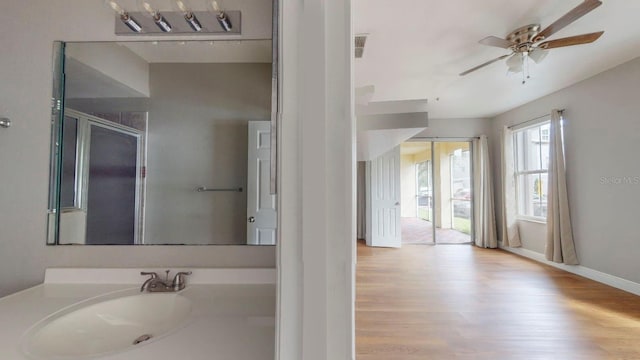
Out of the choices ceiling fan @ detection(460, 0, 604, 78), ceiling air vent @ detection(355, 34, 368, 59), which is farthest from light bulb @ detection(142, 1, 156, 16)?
ceiling fan @ detection(460, 0, 604, 78)

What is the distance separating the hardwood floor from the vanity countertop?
48.2 inches

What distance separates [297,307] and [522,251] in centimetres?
524

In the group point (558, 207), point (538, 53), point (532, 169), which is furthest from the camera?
point (532, 169)

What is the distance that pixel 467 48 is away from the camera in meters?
2.47

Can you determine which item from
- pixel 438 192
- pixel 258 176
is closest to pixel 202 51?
pixel 258 176

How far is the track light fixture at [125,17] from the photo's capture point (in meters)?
1.14

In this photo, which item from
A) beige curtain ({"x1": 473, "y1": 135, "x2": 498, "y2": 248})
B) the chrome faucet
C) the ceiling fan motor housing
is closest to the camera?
the chrome faucet

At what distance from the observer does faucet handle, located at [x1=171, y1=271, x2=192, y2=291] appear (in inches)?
41.2

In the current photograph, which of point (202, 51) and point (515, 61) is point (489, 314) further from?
point (202, 51)

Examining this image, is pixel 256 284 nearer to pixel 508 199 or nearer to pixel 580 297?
pixel 580 297

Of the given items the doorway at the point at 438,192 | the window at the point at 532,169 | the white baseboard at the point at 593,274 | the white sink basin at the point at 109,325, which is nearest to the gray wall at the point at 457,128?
the doorway at the point at 438,192

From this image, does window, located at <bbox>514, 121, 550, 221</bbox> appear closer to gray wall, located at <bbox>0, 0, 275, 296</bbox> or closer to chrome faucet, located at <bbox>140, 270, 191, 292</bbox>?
gray wall, located at <bbox>0, 0, 275, 296</bbox>

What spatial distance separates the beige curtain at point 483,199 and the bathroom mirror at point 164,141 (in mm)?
4831

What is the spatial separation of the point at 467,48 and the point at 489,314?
2.45 m
